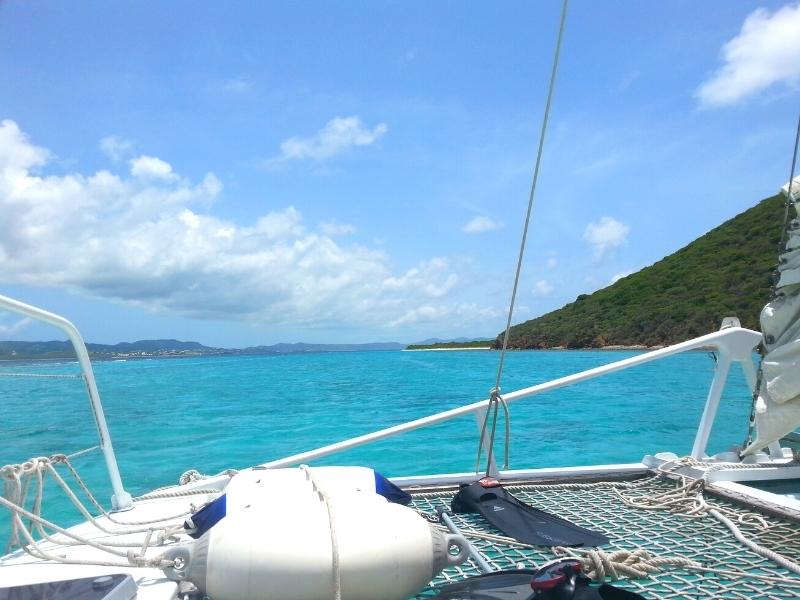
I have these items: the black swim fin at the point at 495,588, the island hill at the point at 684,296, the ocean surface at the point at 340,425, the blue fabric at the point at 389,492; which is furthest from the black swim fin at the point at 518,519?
the island hill at the point at 684,296

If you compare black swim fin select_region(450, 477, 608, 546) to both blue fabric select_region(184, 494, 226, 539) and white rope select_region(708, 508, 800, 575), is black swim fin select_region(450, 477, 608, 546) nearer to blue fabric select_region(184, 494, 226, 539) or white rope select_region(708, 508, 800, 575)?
white rope select_region(708, 508, 800, 575)

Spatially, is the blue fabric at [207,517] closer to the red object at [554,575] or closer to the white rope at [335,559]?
the white rope at [335,559]

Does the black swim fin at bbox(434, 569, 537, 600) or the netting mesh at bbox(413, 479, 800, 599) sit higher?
the black swim fin at bbox(434, 569, 537, 600)

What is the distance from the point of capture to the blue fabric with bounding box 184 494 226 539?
9.21 feet

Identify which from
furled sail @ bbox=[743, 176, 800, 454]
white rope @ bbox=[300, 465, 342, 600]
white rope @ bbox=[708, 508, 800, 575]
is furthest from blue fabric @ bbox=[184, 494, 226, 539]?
furled sail @ bbox=[743, 176, 800, 454]

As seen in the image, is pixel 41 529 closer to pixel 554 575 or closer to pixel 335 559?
pixel 335 559

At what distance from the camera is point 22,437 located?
15.4 metres

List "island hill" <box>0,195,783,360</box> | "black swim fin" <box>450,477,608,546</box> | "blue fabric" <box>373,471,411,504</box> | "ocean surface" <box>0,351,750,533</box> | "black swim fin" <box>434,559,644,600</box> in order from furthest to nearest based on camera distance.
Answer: "island hill" <box>0,195,783,360</box> < "ocean surface" <box>0,351,750,533</box> < "blue fabric" <box>373,471,411,504</box> < "black swim fin" <box>450,477,608,546</box> < "black swim fin" <box>434,559,644,600</box>

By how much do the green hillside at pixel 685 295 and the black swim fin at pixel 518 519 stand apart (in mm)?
39766

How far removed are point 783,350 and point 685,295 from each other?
5477 cm

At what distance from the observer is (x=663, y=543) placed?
3.04 m

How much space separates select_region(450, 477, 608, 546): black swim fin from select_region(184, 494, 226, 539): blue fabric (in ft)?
4.44

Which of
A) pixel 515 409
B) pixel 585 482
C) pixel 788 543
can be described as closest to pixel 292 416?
pixel 515 409

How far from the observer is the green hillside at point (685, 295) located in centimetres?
4575
